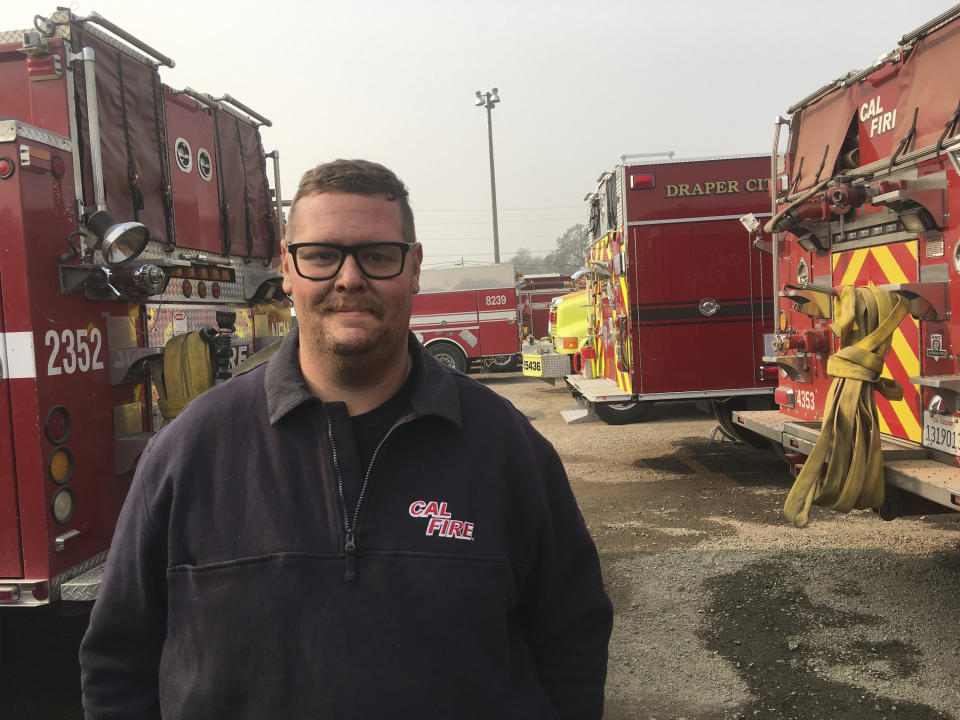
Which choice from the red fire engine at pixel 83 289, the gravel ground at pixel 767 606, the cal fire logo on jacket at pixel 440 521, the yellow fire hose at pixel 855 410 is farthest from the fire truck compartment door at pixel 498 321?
the cal fire logo on jacket at pixel 440 521

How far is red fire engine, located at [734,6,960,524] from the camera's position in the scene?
4.17 metres

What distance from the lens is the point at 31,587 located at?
3391mm

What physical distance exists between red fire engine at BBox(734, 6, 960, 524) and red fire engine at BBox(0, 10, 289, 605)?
3.48 m

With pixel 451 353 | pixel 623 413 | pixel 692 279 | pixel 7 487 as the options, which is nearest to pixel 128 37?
pixel 7 487

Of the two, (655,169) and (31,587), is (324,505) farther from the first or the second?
(655,169)

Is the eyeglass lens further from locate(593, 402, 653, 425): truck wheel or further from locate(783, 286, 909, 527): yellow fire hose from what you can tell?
locate(593, 402, 653, 425): truck wheel

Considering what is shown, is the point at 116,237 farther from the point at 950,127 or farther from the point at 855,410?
the point at 950,127

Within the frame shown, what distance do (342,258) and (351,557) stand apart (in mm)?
631

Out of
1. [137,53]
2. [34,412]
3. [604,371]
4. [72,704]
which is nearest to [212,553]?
[34,412]

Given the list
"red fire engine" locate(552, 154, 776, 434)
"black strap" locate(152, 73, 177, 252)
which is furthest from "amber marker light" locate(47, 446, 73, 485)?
"red fire engine" locate(552, 154, 776, 434)

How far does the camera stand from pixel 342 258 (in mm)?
1772

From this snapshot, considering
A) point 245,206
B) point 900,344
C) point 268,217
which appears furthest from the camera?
point 268,217

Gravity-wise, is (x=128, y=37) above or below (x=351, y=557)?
above

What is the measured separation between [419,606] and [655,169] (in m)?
7.80
